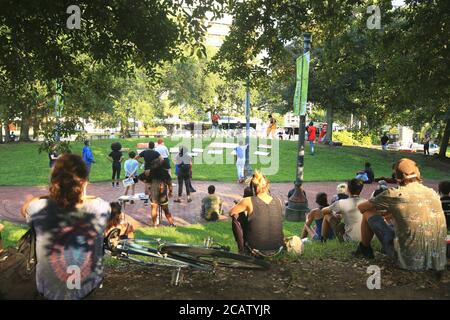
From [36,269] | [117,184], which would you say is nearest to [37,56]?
[36,269]

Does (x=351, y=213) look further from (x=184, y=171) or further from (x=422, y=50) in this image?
(x=184, y=171)

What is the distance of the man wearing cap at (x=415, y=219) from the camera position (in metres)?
4.34

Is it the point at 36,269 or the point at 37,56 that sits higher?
the point at 37,56

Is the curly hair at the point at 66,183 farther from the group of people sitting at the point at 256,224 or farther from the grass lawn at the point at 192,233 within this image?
the grass lawn at the point at 192,233

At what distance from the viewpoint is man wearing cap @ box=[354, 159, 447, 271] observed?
4.34m

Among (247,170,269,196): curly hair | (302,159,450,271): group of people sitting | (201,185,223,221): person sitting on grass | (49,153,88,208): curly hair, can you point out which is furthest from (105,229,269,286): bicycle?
(201,185,223,221): person sitting on grass

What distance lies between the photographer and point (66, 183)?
3.24 metres

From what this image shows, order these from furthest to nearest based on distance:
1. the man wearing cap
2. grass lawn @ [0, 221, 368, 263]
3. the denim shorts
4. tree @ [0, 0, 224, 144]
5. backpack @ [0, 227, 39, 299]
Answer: grass lawn @ [0, 221, 368, 263], tree @ [0, 0, 224, 144], the denim shorts, the man wearing cap, backpack @ [0, 227, 39, 299]

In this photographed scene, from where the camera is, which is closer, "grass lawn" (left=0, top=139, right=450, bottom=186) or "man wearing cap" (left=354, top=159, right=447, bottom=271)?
"man wearing cap" (left=354, top=159, right=447, bottom=271)

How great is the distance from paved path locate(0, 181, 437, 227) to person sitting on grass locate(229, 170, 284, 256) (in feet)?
18.2

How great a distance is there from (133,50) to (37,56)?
148cm

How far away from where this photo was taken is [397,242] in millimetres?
4680

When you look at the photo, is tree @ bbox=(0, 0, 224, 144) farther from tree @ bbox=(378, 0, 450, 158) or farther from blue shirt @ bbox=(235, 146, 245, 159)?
blue shirt @ bbox=(235, 146, 245, 159)
